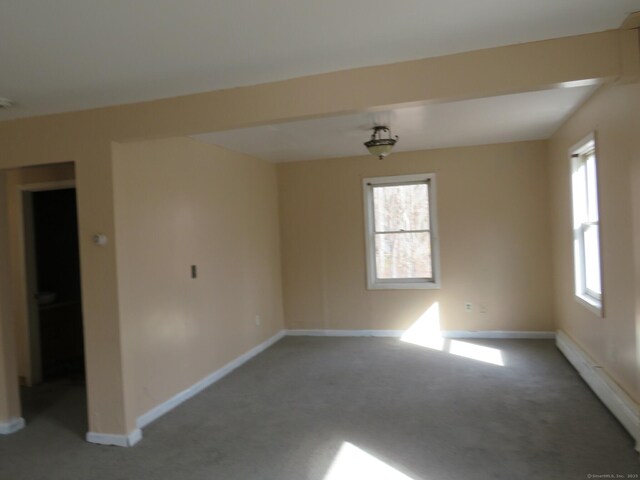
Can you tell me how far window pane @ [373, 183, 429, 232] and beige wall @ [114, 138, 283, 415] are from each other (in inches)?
60.2

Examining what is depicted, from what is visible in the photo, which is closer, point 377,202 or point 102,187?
point 102,187

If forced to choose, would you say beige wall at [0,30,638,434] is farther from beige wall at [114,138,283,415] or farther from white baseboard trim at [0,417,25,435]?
white baseboard trim at [0,417,25,435]

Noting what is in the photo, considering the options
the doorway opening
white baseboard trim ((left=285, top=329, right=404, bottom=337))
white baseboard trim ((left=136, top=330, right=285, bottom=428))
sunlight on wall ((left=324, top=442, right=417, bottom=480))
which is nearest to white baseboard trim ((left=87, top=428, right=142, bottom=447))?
white baseboard trim ((left=136, top=330, right=285, bottom=428))

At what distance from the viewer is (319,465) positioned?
2.71m

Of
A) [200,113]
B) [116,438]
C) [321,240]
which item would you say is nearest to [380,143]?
[200,113]

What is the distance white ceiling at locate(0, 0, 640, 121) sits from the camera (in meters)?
1.80

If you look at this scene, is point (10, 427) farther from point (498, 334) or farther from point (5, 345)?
point (498, 334)

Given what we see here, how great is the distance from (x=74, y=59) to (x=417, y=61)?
1.75 meters

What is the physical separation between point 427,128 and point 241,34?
8.91ft

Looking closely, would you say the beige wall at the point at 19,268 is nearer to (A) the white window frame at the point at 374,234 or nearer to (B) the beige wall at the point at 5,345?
(B) the beige wall at the point at 5,345

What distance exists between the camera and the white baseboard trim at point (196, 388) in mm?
3410

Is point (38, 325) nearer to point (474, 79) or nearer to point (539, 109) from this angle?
point (474, 79)

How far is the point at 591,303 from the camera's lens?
12.3ft

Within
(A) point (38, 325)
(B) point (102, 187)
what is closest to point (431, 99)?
(B) point (102, 187)
